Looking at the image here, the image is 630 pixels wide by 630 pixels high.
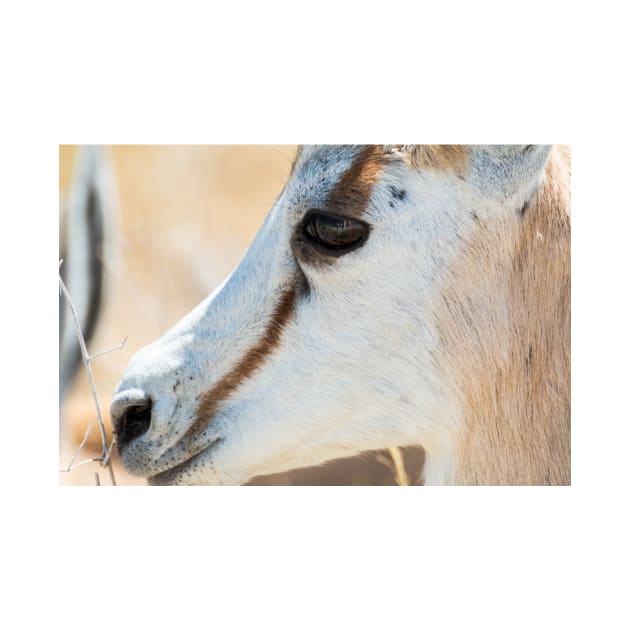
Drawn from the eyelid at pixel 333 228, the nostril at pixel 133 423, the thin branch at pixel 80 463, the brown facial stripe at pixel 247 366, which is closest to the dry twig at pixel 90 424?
the thin branch at pixel 80 463

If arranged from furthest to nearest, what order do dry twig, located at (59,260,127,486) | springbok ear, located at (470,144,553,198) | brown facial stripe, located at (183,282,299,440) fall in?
dry twig, located at (59,260,127,486) → brown facial stripe, located at (183,282,299,440) → springbok ear, located at (470,144,553,198)

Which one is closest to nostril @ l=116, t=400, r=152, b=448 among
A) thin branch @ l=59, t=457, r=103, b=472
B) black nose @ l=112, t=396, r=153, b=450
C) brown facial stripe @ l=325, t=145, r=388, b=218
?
black nose @ l=112, t=396, r=153, b=450

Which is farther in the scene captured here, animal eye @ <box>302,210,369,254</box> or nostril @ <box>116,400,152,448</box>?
nostril @ <box>116,400,152,448</box>

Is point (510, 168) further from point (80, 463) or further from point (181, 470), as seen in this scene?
point (80, 463)

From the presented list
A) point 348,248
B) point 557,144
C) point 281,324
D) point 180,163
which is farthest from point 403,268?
point 180,163

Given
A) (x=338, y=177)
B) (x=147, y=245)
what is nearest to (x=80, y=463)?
(x=147, y=245)

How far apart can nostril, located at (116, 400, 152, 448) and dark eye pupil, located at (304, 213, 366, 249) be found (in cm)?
51

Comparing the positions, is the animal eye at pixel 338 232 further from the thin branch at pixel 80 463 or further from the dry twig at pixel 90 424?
the thin branch at pixel 80 463

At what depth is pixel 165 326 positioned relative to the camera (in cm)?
271

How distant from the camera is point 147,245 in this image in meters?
2.88

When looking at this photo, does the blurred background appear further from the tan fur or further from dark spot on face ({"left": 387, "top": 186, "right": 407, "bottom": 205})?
dark spot on face ({"left": 387, "top": 186, "right": 407, "bottom": 205})

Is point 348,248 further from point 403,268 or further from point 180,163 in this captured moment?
point 180,163

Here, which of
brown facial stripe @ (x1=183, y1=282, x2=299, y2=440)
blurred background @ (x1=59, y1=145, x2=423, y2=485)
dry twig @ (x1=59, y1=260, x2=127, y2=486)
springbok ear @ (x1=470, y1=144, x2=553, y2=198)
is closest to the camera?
springbok ear @ (x1=470, y1=144, x2=553, y2=198)

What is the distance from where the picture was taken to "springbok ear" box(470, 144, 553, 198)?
178 centimetres
